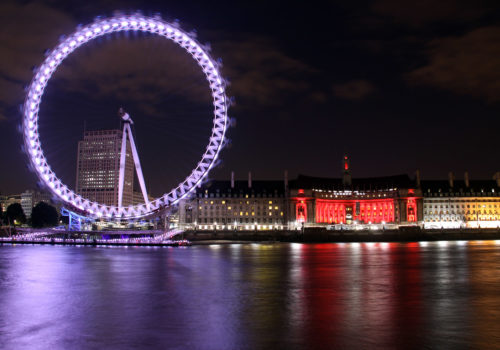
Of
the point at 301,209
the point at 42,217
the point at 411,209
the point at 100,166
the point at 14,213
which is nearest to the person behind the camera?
the point at 42,217

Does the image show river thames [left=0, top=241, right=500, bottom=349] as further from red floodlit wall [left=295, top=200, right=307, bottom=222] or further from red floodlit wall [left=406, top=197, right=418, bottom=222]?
red floodlit wall [left=406, top=197, right=418, bottom=222]

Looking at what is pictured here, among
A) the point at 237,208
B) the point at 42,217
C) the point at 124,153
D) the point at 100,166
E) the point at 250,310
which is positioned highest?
the point at 100,166

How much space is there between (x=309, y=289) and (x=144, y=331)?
972 centimetres

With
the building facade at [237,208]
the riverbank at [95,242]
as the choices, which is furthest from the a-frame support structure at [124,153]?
the building facade at [237,208]

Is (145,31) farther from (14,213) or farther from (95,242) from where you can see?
(14,213)

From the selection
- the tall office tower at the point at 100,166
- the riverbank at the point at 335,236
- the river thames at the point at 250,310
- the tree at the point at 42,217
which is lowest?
the river thames at the point at 250,310

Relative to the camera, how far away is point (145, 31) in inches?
1934

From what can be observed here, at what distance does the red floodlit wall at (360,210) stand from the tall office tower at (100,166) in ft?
171

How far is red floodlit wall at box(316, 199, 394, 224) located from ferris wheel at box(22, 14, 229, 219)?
7614 cm

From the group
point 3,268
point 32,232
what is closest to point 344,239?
point 32,232

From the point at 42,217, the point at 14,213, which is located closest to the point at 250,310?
the point at 42,217

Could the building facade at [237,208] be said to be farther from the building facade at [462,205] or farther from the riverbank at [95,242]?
the riverbank at [95,242]

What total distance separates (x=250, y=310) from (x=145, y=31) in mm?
38183

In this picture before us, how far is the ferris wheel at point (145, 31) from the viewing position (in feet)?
161
